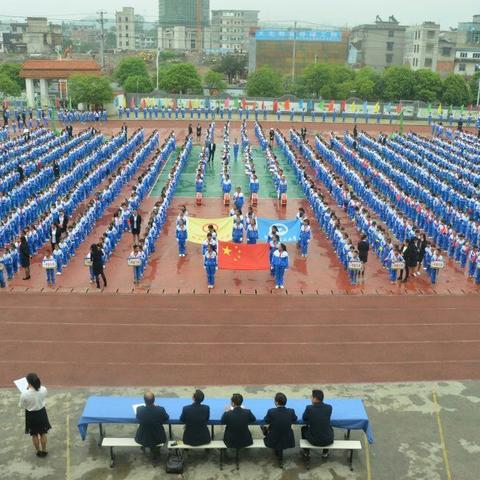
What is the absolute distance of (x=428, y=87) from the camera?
54.7 m

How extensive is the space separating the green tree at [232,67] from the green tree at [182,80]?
3780 cm

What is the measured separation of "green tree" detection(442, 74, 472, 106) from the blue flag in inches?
1768

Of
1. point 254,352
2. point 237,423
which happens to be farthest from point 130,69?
point 237,423

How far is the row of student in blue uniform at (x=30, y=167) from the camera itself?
20.0 metres

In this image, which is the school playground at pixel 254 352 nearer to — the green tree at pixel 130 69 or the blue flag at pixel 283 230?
the blue flag at pixel 283 230

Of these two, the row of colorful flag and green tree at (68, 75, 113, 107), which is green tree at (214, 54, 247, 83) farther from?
green tree at (68, 75, 113, 107)

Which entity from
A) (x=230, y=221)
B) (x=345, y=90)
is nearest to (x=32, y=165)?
(x=230, y=221)

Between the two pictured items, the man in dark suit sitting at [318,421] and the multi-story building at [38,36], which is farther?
the multi-story building at [38,36]

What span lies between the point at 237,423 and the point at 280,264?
668 centimetres

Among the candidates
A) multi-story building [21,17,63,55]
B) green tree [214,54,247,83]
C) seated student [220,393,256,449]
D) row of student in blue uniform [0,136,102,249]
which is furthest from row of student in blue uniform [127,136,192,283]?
multi-story building [21,17,63,55]

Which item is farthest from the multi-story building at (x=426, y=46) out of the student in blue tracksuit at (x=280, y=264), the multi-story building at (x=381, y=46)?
the student in blue tracksuit at (x=280, y=264)

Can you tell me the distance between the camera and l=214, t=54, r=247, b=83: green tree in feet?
312

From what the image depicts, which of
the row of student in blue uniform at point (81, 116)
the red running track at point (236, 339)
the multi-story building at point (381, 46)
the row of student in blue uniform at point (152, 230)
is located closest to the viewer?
the red running track at point (236, 339)

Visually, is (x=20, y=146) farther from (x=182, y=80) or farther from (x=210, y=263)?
(x=182, y=80)
